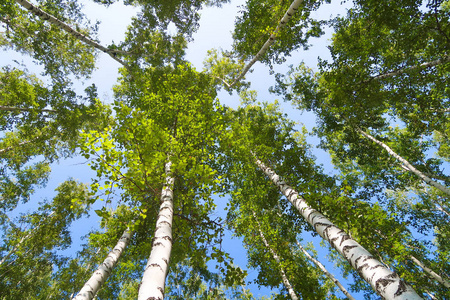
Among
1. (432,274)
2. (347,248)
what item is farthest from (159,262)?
(432,274)

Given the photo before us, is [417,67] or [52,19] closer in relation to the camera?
[417,67]

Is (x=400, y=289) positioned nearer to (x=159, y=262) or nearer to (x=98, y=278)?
(x=159, y=262)

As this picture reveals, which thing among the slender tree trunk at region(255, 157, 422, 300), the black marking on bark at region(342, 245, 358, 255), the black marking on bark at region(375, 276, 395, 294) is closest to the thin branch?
the slender tree trunk at region(255, 157, 422, 300)

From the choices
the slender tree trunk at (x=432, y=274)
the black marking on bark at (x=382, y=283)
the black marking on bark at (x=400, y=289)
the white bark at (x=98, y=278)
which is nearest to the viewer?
the black marking on bark at (x=400, y=289)

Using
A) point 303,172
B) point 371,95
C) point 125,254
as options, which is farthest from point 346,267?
point 125,254

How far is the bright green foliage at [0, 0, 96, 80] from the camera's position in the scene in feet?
21.0

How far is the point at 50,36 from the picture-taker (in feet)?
24.9

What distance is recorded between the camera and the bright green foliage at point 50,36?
6.40 meters

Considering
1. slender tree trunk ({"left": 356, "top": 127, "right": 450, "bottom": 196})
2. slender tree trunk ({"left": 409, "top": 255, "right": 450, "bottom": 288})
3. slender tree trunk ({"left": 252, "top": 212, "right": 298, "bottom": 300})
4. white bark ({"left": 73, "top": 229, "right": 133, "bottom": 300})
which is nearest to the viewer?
white bark ({"left": 73, "top": 229, "right": 133, "bottom": 300})

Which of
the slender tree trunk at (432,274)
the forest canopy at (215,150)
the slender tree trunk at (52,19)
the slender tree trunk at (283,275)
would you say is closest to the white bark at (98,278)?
the forest canopy at (215,150)

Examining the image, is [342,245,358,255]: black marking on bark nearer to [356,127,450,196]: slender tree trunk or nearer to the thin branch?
the thin branch

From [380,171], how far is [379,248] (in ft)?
27.9

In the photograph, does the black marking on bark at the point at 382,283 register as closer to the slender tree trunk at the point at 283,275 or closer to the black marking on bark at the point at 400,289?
the black marking on bark at the point at 400,289

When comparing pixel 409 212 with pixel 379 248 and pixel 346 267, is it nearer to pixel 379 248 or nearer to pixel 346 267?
pixel 346 267
